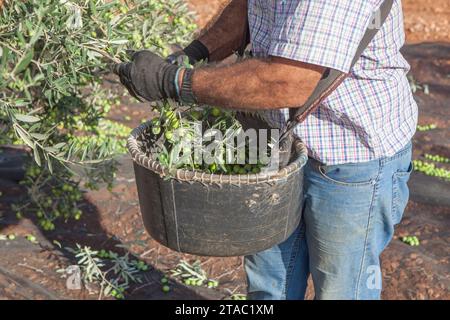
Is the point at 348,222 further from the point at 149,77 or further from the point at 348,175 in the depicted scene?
the point at 149,77

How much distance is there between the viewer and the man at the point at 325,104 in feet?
7.80

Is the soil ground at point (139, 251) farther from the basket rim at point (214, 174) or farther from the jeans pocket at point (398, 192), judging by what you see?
the basket rim at point (214, 174)

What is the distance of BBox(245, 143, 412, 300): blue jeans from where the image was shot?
288cm

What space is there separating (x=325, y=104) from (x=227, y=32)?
828 mm

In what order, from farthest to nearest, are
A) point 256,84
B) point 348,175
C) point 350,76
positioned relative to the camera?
point 348,175 → point 350,76 → point 256,84

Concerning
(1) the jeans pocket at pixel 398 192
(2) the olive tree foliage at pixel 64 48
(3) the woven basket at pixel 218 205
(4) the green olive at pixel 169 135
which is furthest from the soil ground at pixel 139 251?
(4) the green olive at pixel 169 135

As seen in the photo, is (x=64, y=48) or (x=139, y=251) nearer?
(x=64, y=48)

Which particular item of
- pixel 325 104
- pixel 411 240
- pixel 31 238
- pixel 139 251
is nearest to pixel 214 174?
pixel 325 104

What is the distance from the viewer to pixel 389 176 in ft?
9.59

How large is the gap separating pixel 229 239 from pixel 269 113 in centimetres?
60

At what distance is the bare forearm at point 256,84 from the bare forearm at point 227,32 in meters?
0.77

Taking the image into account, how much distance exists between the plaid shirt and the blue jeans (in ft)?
0.28

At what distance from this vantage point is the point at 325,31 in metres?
2.34
